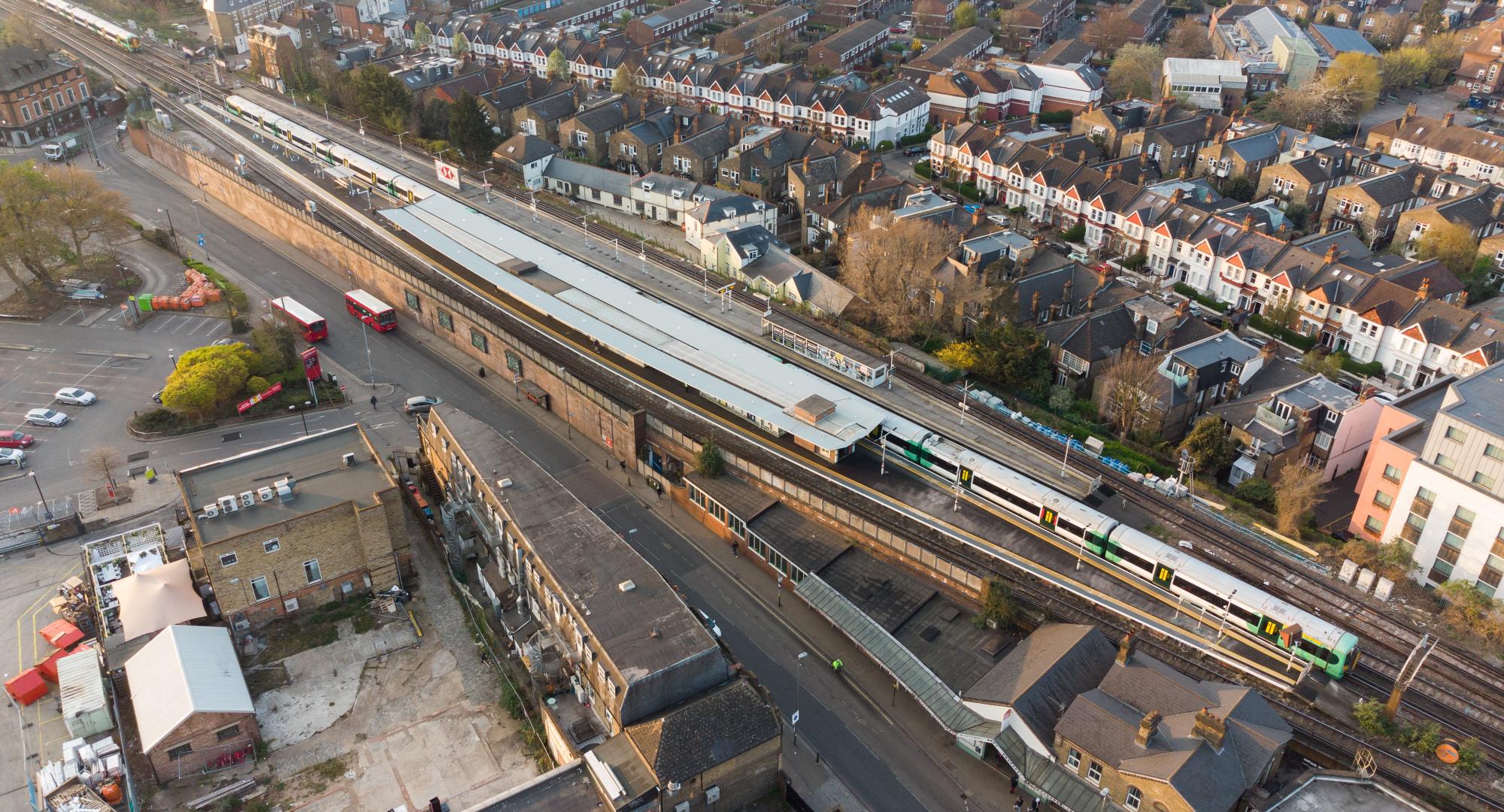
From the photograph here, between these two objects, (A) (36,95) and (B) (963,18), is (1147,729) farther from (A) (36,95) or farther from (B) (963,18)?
(B) (963,18)

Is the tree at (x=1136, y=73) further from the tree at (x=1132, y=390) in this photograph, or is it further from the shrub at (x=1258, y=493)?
the shrub at (x=1258, y=493)

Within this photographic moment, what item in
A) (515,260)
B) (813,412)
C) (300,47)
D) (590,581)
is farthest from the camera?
(300,47)

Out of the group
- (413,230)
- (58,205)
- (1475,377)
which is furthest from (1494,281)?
(58,205)

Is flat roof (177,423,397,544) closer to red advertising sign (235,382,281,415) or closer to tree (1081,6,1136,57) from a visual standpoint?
red advertising sign (235,382,281,415)

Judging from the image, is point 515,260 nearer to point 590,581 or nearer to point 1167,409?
point 590,581

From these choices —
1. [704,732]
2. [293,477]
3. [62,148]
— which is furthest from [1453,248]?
[62,148]

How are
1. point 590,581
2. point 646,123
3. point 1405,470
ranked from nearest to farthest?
point 590,581, point 1405,470, point 646,123

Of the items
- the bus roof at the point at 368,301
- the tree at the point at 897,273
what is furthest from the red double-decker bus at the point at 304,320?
the tree at the point at 897,273
